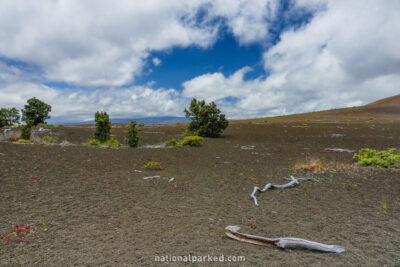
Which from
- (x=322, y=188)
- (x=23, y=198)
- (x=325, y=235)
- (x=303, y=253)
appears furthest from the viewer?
(x=322, y=188)

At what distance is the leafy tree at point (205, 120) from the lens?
2486 cm

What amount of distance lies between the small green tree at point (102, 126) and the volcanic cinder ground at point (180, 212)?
629cm

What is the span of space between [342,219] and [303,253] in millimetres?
2400

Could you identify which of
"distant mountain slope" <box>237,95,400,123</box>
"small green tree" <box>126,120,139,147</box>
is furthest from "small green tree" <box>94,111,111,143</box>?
"distant mountain slope" <box>237,95,400,123</box>

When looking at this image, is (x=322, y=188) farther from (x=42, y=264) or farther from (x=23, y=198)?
(x=23, y=198)

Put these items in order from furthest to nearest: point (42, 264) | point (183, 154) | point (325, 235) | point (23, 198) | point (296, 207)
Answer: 1. point (183, 154)
2. point (296, 207)
3. point (23, 198)
4. point (325, 235)
5. point (42, 264)

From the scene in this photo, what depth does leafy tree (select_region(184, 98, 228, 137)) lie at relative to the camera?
24859 mm

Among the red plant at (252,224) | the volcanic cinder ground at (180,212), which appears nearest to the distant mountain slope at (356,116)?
the volcanic cinder ground at (180,212)

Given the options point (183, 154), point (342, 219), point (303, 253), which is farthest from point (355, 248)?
point (183, 154)

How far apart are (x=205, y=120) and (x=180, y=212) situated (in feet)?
65.0

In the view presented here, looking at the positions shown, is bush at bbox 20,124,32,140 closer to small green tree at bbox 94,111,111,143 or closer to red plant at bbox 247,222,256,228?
small green tree at bbox 94,111,111,143

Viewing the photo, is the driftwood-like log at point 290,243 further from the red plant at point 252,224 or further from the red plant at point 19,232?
the red plant at point 19,232

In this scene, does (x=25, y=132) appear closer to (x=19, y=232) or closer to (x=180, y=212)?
(x=19, y=232)

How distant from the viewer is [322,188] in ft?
27.2
